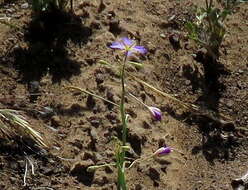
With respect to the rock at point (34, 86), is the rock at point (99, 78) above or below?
Result: above

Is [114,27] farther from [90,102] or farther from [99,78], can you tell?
[90,102]

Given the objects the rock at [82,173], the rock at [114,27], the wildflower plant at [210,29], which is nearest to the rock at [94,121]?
the rock at [82,173]

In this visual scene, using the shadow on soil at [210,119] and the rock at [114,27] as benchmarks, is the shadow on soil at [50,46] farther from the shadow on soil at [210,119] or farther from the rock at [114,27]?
the shadow on soil at [210,119]

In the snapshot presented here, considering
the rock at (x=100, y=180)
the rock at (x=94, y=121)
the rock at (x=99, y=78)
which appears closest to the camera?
the rock at (x=100, y=180)

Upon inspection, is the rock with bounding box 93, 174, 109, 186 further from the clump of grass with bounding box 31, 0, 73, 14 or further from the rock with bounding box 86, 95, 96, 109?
the clump of grass with bounding box 31, 0, 73, 14

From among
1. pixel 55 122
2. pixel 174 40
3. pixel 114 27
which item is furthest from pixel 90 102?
pixel 174 40

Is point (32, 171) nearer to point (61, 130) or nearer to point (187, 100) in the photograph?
point (61, 130)

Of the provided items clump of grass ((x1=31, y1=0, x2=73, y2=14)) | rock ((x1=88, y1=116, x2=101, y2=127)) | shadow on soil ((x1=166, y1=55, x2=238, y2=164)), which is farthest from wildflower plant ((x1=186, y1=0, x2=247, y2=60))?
rock ((x1=88, y1=116, x2=101, y2=127))
